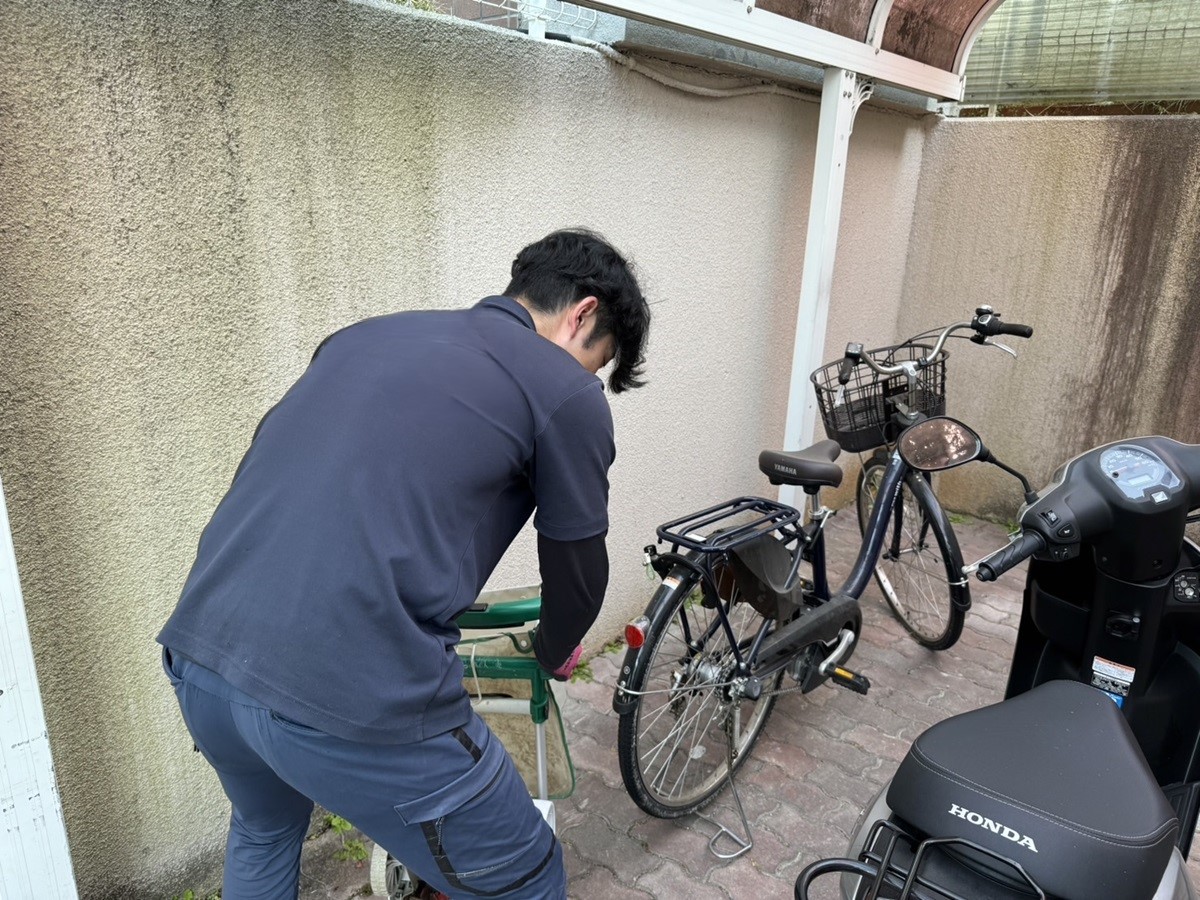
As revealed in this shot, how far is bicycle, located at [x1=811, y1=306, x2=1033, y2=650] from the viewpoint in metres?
3.44

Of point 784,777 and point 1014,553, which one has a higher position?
point 1014,553

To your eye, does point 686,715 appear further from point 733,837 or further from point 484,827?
point 484,827

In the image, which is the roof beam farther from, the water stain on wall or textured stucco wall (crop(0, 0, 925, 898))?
the water stain on wall

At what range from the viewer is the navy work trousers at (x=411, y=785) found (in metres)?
1.43

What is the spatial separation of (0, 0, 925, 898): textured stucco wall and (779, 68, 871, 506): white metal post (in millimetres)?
1087

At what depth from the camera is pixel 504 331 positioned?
1.57 m

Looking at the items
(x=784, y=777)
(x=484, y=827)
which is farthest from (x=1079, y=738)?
(x=784, y=777)

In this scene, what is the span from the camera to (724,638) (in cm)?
285

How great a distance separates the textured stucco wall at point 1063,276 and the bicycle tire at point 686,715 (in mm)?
2953

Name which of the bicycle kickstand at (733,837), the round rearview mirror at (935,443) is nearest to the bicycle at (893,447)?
the round rearview mirror at (935,443)

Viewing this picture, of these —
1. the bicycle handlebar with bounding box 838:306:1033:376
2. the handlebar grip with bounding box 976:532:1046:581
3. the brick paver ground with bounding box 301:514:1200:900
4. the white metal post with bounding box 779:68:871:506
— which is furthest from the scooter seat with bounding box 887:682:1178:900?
the white metal post with bounding box 779:68:871:506

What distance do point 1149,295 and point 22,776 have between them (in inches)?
208

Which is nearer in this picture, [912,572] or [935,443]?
[935,443]

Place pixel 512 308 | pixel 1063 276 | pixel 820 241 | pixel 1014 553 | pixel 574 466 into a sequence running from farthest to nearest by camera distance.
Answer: pixel 1063 276 → pixel 820 241 → pixel 1014 553 → pixel 512 308 → pixel 574 466
